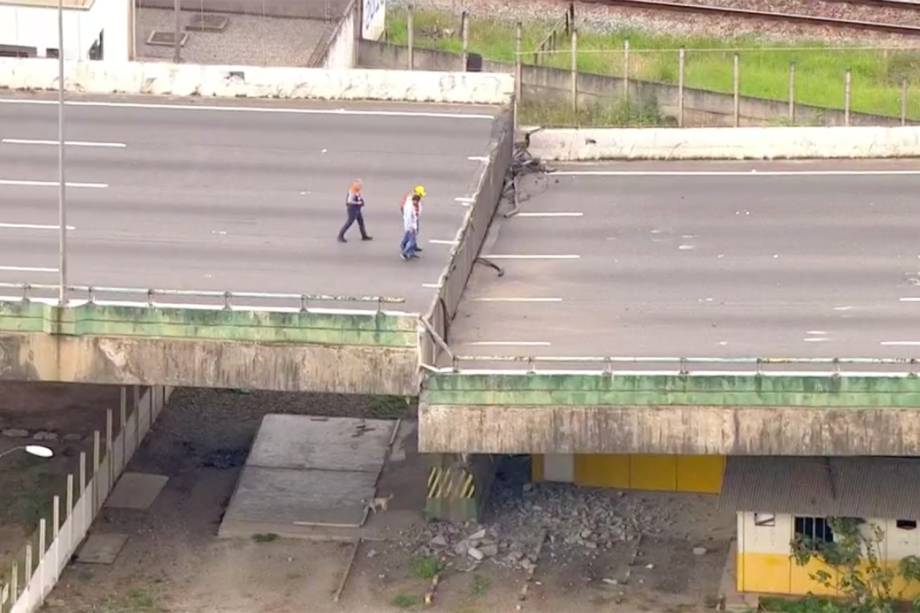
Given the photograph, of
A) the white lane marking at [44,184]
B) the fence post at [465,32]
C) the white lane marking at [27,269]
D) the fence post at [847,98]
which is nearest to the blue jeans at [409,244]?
the white lane marking at [27,269]

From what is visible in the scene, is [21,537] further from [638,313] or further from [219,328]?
[638,313]

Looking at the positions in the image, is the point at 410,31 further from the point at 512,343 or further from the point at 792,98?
the point at 512,343

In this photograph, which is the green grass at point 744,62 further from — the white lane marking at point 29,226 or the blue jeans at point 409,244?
the white lane marking at point 29,226

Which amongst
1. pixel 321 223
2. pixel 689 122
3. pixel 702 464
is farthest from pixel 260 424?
pixel 689 122

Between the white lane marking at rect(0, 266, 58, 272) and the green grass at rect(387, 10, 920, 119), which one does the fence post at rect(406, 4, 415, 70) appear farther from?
the white lane marking at rect(0, 266, 58, 272)

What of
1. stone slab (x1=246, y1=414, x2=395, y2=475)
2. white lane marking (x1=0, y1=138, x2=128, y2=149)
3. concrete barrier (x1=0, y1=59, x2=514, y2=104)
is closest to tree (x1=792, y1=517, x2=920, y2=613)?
stone slab (x1=246, y1=414, x2=395, y2=475)

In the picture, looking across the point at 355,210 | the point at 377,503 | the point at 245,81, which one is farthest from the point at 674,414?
the point at 245,81
